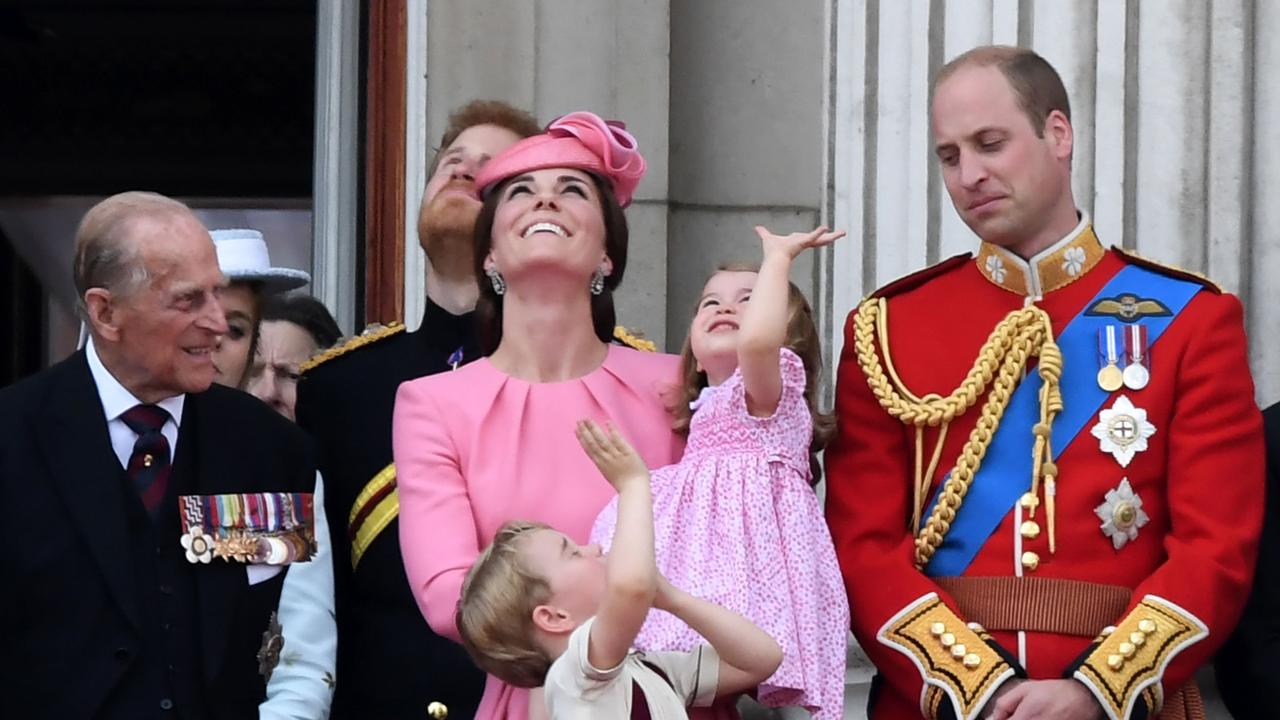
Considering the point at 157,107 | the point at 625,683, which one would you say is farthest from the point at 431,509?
the point at 157,107

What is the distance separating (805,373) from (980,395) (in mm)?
281

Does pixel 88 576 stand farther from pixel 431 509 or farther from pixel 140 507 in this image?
pixel 431 509

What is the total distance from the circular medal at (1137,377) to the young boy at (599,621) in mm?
739

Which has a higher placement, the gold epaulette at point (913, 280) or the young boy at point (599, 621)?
the gold epaulette at point (913, 280)

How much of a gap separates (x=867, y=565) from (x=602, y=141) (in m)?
0.85

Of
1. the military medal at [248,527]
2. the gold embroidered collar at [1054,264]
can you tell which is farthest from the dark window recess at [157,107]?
the gold embroidered collar at [1054,264]

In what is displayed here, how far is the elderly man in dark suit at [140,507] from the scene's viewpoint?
13.8ft

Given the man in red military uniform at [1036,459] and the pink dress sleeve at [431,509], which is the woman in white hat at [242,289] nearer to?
the pink dress sleeve at [431,509]

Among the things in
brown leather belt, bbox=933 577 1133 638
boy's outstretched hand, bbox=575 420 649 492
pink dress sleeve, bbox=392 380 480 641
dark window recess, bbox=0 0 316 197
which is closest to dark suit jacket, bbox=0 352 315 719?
pink dress sleeve, bbox=392 380 480 641

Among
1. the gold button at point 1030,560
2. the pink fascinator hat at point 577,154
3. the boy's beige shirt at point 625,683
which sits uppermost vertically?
the pink fascinator hat at point 577,154

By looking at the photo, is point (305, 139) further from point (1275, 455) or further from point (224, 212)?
point (1275, 455)

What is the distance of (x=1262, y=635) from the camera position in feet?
14.4

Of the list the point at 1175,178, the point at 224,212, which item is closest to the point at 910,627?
the point at 1175,178

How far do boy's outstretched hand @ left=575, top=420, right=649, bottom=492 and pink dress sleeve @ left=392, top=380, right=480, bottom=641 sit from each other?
0.37m
